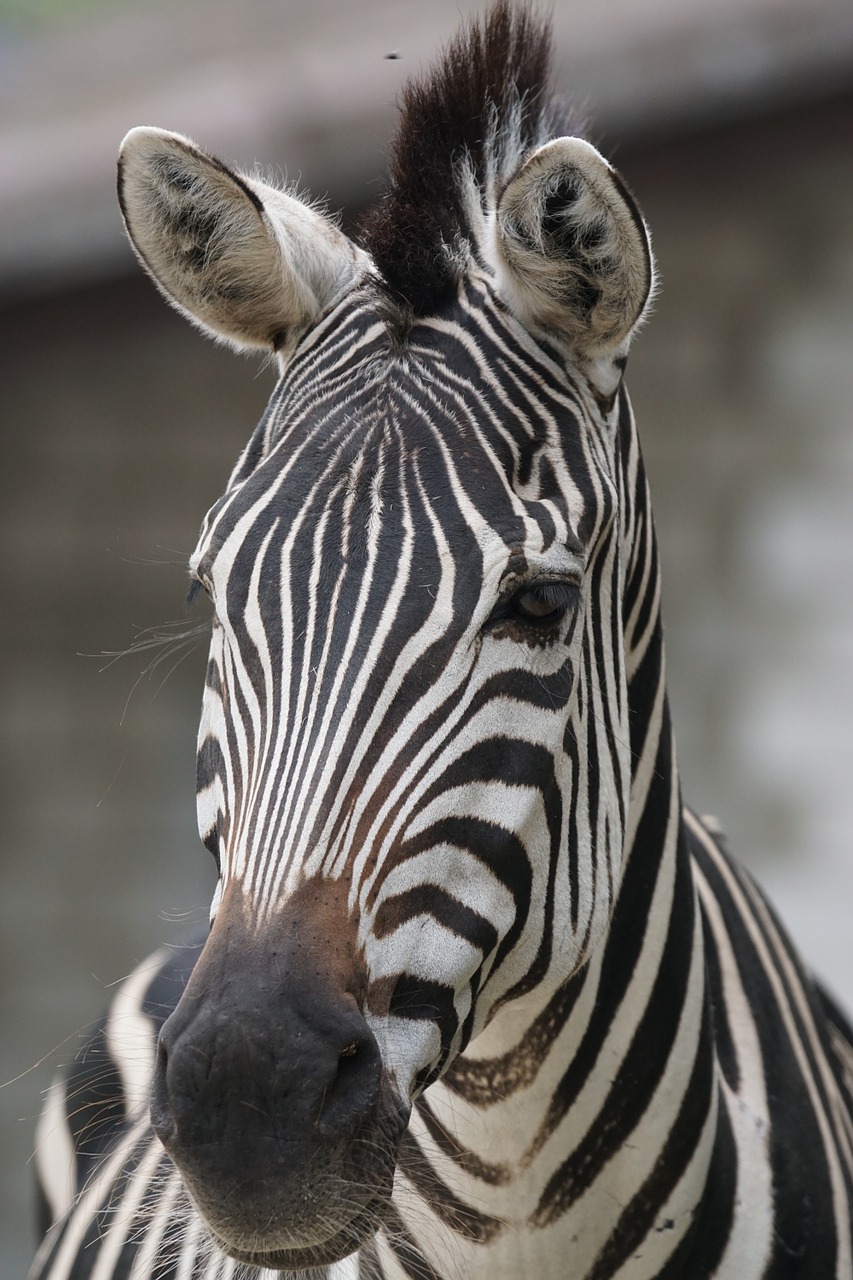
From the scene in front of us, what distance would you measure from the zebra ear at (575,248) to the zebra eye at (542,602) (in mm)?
465

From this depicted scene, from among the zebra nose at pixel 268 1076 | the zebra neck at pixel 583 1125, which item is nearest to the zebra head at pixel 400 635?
the zebra nose at pixel 268 1076

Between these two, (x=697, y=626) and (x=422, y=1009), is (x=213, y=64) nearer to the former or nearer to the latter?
(x=697, y=626)

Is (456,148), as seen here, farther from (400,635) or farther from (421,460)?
(400,635)

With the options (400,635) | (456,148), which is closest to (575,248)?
(456,148)

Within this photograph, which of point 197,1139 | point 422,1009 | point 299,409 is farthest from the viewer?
point 299,409

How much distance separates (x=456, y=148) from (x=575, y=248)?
337 mm

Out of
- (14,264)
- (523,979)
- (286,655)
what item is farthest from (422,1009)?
(14,264)

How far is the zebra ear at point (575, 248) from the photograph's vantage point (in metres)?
1.92

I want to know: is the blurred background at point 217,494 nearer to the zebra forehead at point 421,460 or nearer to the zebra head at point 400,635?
the zebra head at point 400,635

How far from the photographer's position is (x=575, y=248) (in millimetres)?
2018

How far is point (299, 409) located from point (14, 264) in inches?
166

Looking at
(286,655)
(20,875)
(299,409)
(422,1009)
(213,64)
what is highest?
(213,64)

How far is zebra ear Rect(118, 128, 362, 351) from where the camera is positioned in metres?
2.16

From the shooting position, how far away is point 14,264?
5.73 m
